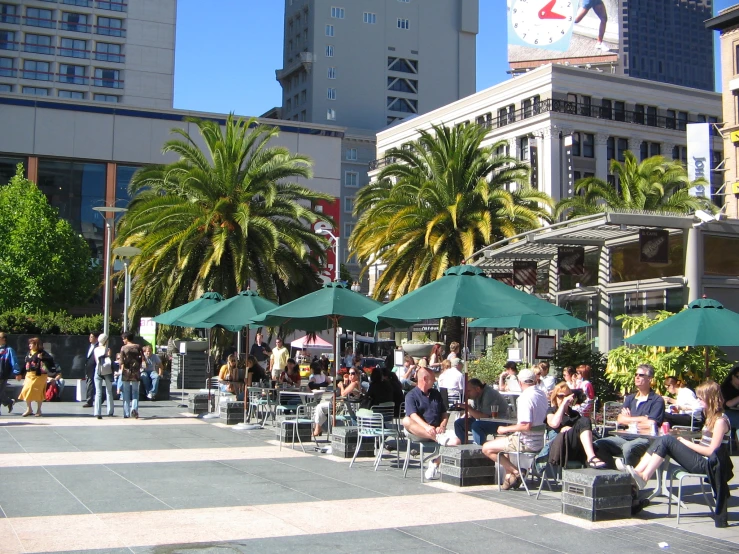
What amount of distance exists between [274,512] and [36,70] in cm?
9010

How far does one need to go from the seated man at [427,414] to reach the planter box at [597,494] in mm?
2387

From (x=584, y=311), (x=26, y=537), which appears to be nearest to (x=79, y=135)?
(x=584, y=311)

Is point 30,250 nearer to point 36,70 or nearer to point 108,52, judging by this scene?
point 36,70

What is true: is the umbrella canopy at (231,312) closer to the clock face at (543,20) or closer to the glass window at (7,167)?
the glass window at (7,167)

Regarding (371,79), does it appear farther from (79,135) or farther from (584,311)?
(584,311)

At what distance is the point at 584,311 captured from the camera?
21641mm

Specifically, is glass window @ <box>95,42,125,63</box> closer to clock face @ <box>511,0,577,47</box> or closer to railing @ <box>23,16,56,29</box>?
railing @ <box>23,16,56,29</box>

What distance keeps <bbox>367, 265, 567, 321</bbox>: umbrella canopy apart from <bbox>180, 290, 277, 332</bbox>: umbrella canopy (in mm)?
5829

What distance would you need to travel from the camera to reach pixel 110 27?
89.9 m

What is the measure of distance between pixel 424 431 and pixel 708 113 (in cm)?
6411

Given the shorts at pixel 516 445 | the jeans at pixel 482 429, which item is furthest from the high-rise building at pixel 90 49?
the shorts at pixel 516 445

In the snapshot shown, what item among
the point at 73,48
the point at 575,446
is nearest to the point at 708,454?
the point at 575,446

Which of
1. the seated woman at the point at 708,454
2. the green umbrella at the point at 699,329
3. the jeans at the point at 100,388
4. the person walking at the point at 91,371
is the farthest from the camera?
the person walking at the point at 91,371

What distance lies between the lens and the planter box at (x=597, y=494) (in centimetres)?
848
